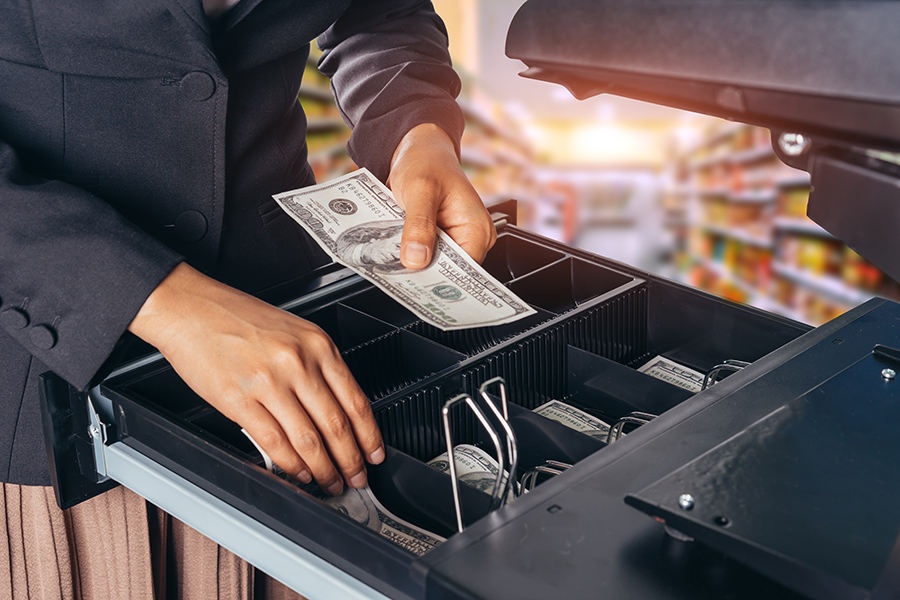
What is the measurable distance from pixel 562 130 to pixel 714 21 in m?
4.79

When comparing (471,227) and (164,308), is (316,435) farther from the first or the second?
(471,227)

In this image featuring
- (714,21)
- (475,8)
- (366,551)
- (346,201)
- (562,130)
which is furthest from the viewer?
(562,130)

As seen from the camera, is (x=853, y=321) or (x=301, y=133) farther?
(x=301, y=133)

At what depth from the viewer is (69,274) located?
0.87m

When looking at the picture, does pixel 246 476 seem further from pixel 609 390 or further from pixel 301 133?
pixel 301 133

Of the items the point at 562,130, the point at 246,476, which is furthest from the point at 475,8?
the point at 246,476

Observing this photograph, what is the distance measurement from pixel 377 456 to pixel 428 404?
4.7 inches

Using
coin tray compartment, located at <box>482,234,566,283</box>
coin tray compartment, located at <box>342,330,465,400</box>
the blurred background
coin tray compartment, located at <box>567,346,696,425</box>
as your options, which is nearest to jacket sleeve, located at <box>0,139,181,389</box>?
coin tray compartment, located at <box>342,330,465,400</box>

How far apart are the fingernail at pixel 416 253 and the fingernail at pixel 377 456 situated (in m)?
0.37

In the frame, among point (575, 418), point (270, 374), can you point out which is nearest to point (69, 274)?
point (270, 374)

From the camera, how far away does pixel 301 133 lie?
4.66 feet

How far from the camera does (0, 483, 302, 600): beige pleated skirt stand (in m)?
1.09

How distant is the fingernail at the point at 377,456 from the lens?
32.4 inches

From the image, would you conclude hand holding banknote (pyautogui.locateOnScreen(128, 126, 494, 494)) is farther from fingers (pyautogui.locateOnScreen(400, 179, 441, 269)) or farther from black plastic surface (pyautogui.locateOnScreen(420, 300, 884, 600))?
fingers (pyautogui.locateOnScreen(400, 179, 441, 269))
